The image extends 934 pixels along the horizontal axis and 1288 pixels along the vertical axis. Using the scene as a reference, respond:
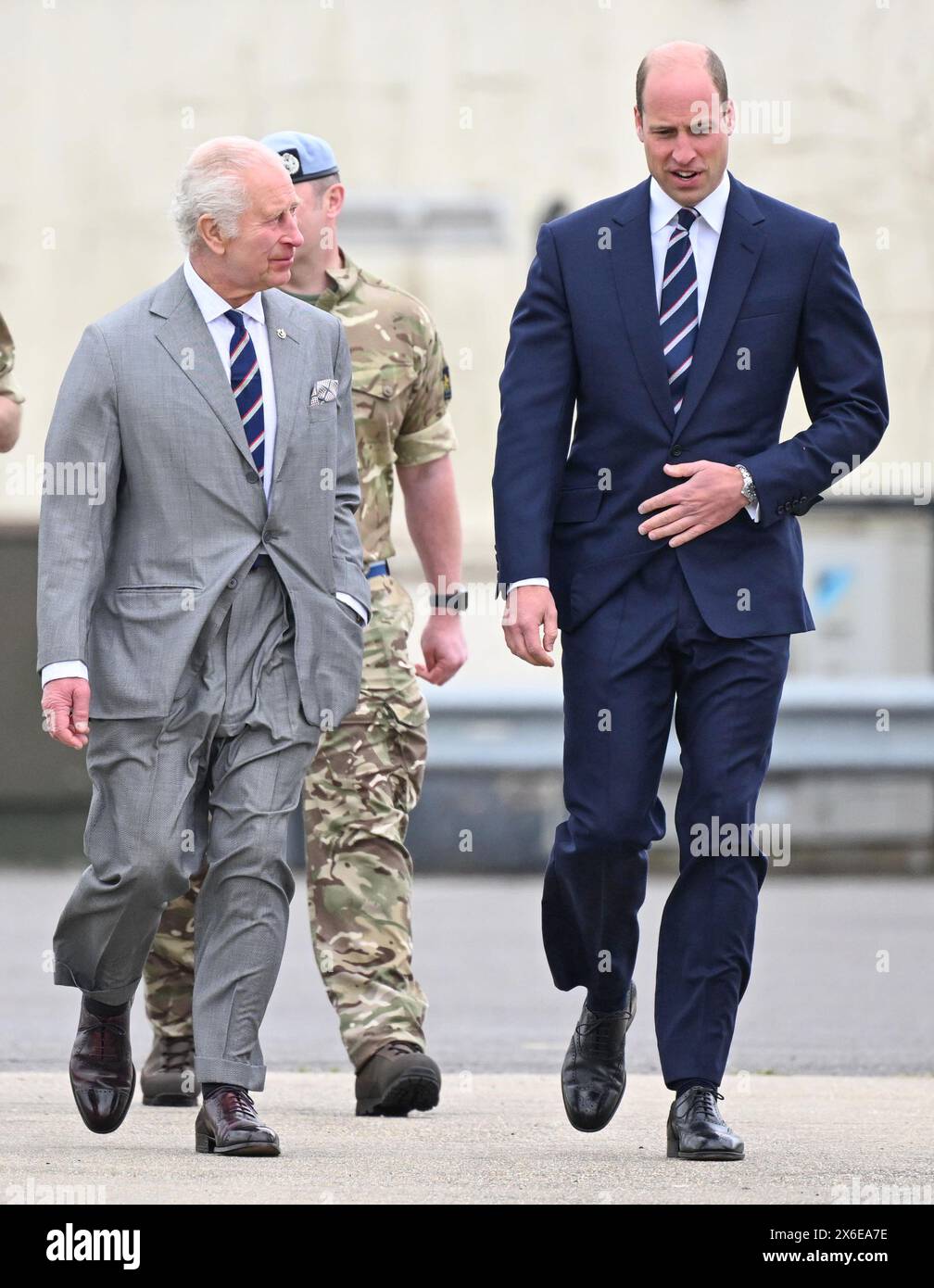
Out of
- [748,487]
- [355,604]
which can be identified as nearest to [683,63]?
[748,487]

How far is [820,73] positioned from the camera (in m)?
16.1

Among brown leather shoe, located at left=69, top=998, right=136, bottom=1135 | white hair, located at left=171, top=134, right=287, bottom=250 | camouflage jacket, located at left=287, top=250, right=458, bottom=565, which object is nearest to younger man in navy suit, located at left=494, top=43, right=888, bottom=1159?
white hair, located at left=171, top=134, right=287, bottom=250

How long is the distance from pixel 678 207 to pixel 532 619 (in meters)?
0.85

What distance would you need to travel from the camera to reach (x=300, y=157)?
621 centimetres

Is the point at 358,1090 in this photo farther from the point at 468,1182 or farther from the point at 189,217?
the point at 189,217

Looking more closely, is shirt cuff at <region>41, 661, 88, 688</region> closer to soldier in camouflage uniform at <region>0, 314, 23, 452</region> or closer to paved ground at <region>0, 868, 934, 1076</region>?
soldier in camouflage uniform at <region>0, 314, 23, 452</region>

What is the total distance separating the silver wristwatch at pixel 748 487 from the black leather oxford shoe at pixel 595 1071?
992 mm

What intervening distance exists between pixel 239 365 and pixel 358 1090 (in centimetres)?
171

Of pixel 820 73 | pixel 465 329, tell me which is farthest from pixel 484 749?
pixel 820 73

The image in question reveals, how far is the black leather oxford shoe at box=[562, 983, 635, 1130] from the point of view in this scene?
521 centimetres

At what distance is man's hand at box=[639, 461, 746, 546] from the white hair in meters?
0.95

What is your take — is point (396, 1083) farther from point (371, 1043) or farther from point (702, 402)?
point (702, 402)

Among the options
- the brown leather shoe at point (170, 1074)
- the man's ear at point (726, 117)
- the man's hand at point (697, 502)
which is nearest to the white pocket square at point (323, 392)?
the man's hand at point (697, 502)

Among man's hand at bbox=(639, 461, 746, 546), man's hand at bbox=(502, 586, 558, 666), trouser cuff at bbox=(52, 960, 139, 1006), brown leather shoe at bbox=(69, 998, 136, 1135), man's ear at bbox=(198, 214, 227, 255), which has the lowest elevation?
brown leather shoe at bbox=(69, 998, 136, 1135)
